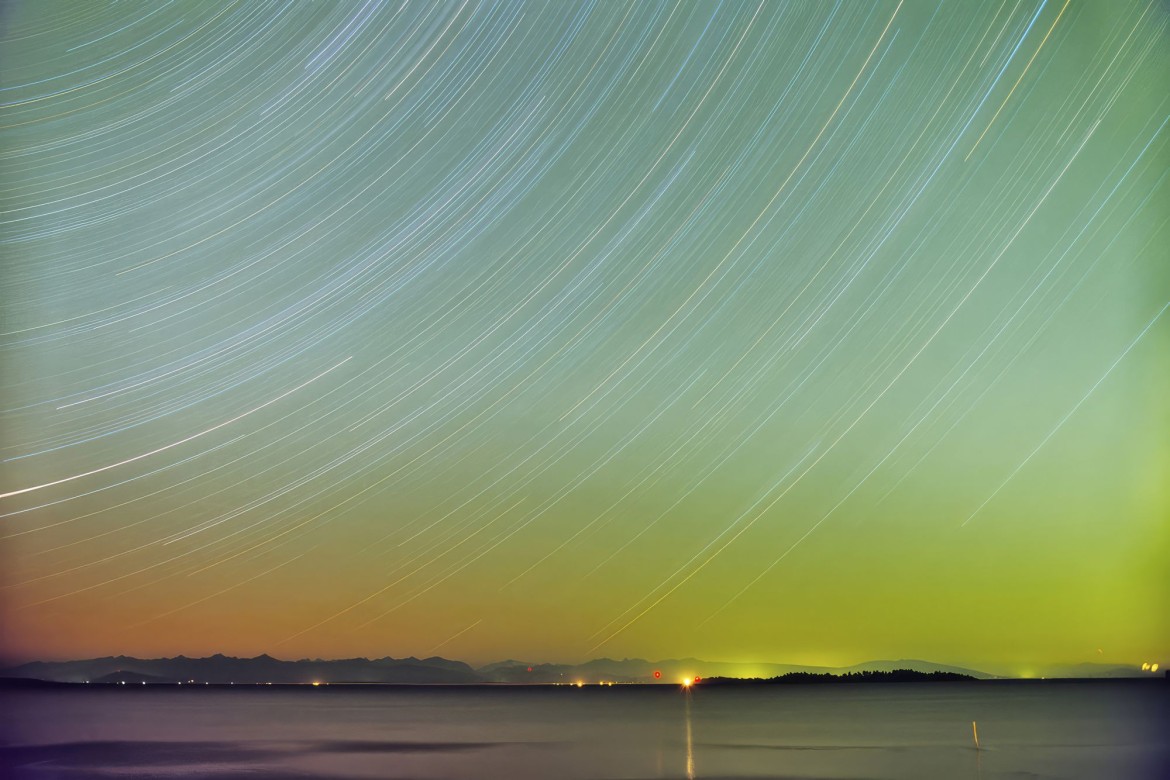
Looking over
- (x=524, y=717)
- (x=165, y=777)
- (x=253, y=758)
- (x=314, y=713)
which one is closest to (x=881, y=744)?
(x=253, y=758)

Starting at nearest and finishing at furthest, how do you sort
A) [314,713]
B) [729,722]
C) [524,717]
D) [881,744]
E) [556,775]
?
[556,775]
[881,744]
[729,722]
[524,717]
[314,713]

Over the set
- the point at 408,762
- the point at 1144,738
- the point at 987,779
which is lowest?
the point at 987,779

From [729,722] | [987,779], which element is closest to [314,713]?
[729,722]

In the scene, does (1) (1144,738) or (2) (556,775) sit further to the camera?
(1) (1144,738)

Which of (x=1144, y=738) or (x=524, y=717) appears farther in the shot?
(x=524, y=717)

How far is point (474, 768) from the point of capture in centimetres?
1817

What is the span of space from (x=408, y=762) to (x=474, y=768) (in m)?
2.10

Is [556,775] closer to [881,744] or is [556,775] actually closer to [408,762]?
[408,762]

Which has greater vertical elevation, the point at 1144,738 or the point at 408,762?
the point at 1144,738

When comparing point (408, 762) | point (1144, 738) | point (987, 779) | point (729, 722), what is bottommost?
point (987, 779)

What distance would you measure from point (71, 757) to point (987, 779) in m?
16.2

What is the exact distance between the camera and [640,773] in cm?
1642

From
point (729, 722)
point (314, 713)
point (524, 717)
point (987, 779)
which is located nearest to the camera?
point (987, 779)

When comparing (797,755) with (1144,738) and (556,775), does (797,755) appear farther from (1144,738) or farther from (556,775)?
(1144,738)
